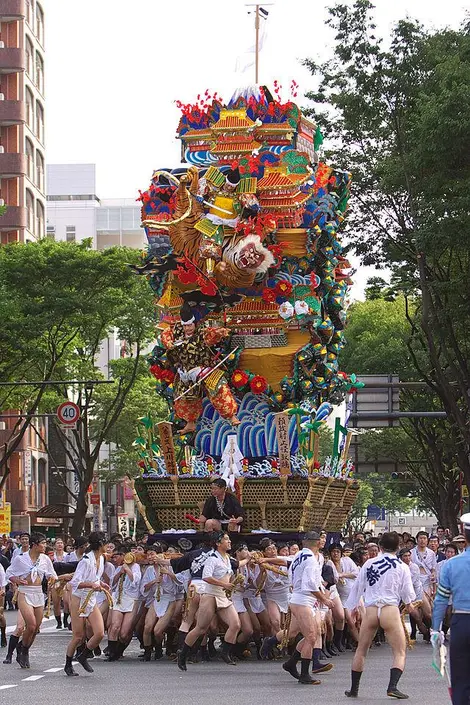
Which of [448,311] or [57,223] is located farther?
[57,223]

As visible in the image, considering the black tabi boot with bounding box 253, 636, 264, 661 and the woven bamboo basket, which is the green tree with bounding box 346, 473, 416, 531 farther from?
the black tabi boot with bounding box 253, 636, 264, 661

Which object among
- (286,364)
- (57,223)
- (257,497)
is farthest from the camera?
(57,223)

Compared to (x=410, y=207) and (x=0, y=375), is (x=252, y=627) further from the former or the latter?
(x=0, y=375)

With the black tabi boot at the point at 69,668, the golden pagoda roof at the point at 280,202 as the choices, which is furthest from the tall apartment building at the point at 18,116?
the black tabi boot at the point at 69,668

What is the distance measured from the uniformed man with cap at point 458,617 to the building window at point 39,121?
211 feet

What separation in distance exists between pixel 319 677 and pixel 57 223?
9961 cm

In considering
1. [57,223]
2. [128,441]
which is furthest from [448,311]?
[57,223]

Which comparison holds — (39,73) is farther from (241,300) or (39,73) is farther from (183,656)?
(183,656)

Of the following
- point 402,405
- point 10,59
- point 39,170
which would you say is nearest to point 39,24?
point 10,59

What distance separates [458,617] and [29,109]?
206 feet

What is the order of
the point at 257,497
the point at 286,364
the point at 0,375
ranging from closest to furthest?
the point at 257,497, the point at 286,364, the point at 0,375

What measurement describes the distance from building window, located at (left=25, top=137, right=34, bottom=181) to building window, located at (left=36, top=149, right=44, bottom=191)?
5.34ft

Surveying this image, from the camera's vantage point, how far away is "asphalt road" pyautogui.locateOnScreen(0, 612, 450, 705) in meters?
15.8

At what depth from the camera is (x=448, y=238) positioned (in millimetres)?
29141
